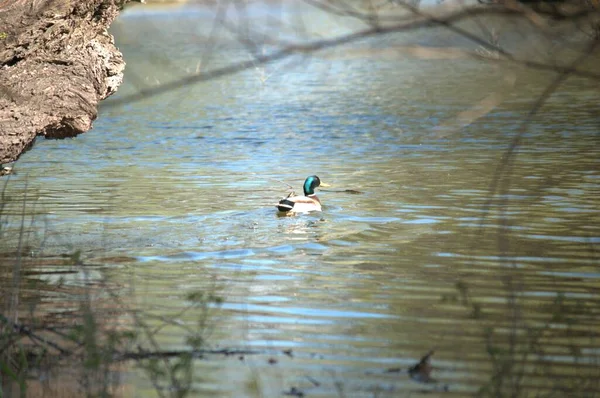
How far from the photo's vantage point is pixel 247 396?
16.2ft

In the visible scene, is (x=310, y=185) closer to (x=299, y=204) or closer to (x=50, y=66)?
(x=299, y=204)

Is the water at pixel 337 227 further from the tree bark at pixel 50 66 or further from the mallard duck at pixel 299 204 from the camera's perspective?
the tree bark at pixel 50 66

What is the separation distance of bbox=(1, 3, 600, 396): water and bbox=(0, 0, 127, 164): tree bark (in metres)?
0.53

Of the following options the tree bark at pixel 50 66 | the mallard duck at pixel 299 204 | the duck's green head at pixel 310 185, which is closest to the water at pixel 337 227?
the mallard duck at pixel 299 204

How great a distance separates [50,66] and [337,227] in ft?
11.6

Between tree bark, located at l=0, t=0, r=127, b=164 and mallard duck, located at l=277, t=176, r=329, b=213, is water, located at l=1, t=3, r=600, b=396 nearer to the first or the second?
mallard duck, located at l=277, t=176, r=329, b=213

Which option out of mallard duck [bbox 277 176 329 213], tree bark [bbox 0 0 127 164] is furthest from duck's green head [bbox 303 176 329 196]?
tree bark [bbox 0 0 127 164]

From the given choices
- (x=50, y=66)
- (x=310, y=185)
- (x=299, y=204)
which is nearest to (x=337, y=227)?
(x=299, y=204)

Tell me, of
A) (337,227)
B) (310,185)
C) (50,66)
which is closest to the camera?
(50,66)

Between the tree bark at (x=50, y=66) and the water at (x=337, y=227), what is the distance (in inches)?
20.9

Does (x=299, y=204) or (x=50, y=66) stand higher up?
(x=50, y=66)

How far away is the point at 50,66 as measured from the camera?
8.00 metres

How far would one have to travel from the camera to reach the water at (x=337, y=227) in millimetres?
5504

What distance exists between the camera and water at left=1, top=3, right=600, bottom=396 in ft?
18.1
